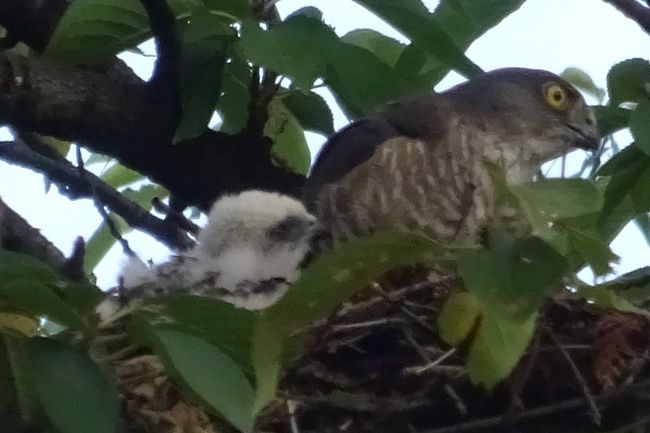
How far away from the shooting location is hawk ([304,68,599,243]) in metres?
2.36

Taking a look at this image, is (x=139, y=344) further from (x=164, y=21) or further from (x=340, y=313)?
(x=164, y=21)

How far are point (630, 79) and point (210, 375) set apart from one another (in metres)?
1.04

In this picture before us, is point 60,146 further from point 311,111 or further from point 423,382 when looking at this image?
point 423,382

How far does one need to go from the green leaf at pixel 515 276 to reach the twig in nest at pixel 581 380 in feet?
1.20

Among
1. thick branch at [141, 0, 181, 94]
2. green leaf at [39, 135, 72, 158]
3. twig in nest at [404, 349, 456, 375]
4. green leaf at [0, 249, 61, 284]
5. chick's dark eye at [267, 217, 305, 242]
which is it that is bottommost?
twig in nest at [404, 349, 456, 375]

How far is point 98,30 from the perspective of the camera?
2.36 meters

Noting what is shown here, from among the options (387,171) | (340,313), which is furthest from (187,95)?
(340,313)

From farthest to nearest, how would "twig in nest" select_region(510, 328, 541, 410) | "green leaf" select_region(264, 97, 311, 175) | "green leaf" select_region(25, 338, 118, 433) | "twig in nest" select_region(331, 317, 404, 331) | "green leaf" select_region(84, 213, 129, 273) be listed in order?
"green leaf" select_region(84, 213, 129, 273) < "green leaf" select_region(264, 97, 311, 175) < "twig in nest" select_region(331, 317, 404, 331) < "twig in nest" select_region(510, 328, 541, 410) < "green leaf" select_region(25, 338, 118, 433)

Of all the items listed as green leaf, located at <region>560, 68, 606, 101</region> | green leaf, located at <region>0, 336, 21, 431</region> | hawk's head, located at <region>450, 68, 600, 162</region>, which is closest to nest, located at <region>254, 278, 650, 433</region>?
green leaf, located at <region>0, 336, 21, 431</region>

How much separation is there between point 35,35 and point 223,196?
1.73 ft

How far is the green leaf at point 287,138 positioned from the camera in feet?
8.95

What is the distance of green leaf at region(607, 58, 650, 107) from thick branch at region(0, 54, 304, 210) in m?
0.86

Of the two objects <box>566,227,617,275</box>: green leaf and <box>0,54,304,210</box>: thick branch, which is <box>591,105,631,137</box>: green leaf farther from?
<box>0,54,304,210</box>: thick branch

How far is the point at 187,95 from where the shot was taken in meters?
2.45
